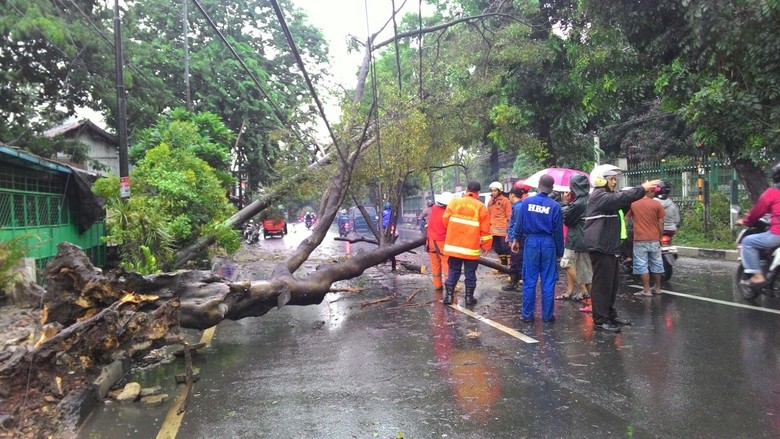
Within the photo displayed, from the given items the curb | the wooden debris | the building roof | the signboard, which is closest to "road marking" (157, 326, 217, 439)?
the wooden debris

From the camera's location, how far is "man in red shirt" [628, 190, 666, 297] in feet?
25.7

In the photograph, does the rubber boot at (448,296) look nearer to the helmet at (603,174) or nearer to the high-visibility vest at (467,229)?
the high-visibility vest at (467,229)

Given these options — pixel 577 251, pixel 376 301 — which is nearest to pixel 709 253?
pixel 577 251

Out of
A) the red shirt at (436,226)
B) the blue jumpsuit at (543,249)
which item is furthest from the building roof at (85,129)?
the blue jumpsuit at (543,249)

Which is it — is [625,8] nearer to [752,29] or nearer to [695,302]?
[752,29]

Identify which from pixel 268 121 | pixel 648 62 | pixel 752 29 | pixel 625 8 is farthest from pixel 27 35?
pixel 752 29

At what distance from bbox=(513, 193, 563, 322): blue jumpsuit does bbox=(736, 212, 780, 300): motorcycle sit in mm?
2700

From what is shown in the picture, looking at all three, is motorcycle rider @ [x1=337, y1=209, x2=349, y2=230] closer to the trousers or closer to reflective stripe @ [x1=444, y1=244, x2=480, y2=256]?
reflective stripe @ [x1=444, y1=244, x2=480, y2=256]

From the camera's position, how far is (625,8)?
1038cm

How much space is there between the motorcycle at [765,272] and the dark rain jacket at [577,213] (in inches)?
80.9

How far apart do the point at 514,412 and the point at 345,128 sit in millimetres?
7698

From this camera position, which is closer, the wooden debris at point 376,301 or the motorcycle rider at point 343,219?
the wooden debris at point 376,301

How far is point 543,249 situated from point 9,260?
297 inches

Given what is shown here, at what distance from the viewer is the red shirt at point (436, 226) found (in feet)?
29.9
